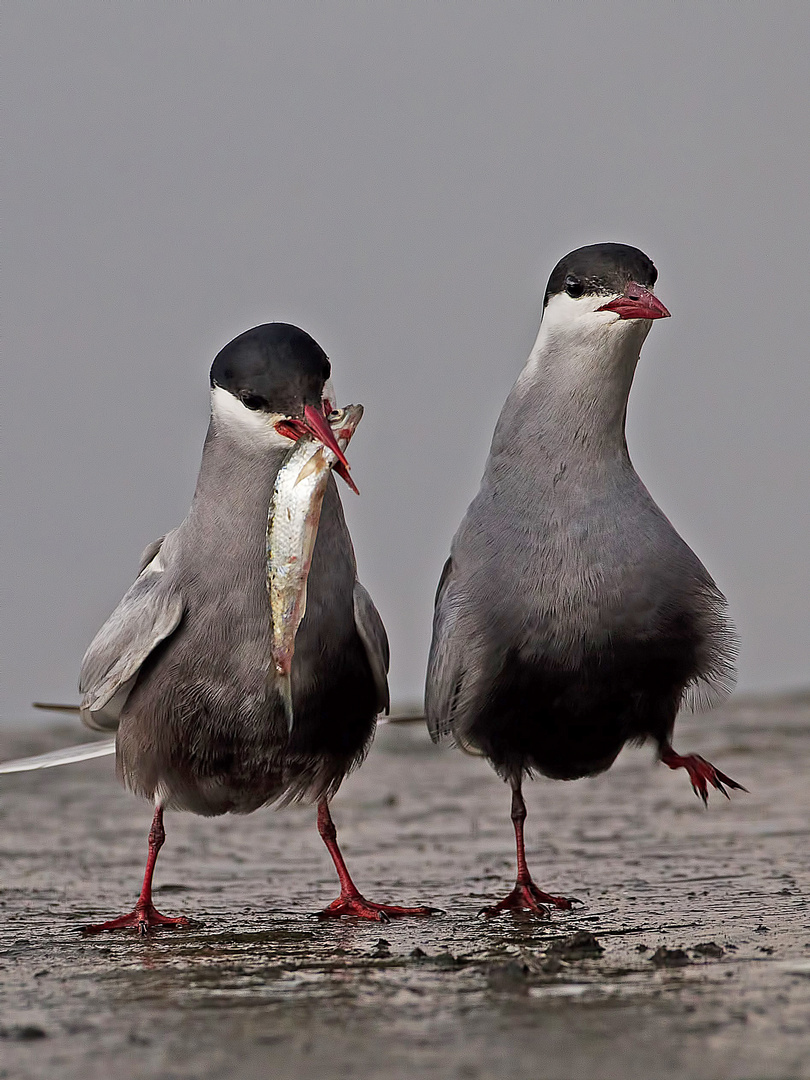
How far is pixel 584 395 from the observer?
5.18 meters

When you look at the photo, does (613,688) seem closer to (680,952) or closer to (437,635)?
(437,635)

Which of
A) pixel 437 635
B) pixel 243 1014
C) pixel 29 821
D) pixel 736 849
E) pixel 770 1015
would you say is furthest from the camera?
pixel 29 821

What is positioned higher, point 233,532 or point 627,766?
point 233,532

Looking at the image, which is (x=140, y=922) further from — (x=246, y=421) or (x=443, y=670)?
(x=246, y=421)

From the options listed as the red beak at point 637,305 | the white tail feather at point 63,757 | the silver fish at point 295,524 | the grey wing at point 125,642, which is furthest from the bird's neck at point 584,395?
the white tail feather at point 63,757

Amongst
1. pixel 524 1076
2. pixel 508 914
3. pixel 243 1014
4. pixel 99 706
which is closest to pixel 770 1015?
pixel 524 1076

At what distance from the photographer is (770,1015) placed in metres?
3.15

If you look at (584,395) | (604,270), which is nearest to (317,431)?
(584,395)

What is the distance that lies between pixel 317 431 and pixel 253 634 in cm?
69

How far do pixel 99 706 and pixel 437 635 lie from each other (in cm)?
119

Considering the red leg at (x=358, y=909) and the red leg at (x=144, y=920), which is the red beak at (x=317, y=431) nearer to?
the red leg at (x=358, y=909)

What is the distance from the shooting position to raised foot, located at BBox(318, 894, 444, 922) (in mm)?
4828

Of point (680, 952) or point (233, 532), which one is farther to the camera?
point (233, 532)

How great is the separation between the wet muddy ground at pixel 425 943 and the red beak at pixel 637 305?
6.11ft
